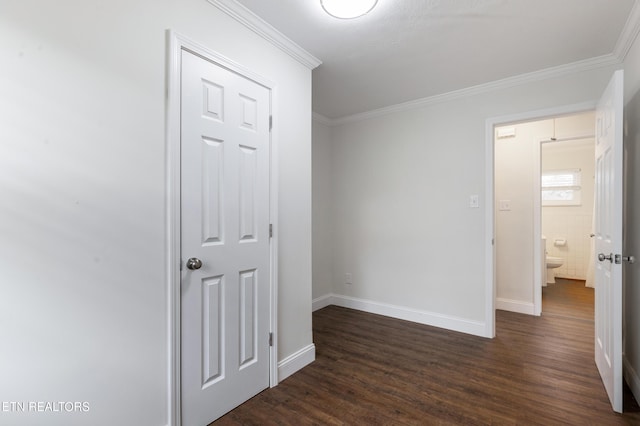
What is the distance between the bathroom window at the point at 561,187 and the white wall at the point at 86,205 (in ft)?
21.1

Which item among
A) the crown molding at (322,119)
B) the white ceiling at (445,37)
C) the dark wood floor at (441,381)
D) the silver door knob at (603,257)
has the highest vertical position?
the white ceiling at (445,37)

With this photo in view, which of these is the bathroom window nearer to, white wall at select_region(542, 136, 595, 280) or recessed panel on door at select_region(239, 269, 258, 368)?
white wall at select_region(542, 136, 595, 280)

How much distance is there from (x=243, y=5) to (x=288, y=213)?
52.9 inches

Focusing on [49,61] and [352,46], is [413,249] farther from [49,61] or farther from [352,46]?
[49,61]

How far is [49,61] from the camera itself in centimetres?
119

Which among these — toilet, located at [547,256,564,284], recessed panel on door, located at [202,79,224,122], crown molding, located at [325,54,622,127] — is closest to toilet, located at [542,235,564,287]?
toilet, located at [547,256,564,284]

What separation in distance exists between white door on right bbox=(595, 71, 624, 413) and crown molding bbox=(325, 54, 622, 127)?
19.0 inches

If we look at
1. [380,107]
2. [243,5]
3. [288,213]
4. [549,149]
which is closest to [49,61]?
[243,5]

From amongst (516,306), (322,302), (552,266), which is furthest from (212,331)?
(552,266)

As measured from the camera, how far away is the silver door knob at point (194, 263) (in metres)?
1.63

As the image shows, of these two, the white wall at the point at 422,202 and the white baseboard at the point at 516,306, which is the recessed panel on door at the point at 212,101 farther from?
the white baseboard at the point at 516,306

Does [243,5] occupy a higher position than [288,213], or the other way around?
[243,5]

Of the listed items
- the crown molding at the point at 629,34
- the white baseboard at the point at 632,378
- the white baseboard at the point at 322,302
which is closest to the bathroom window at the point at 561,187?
the crown molding at the point at 629,34

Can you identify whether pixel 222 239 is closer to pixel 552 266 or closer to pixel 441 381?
pixel 441 381
